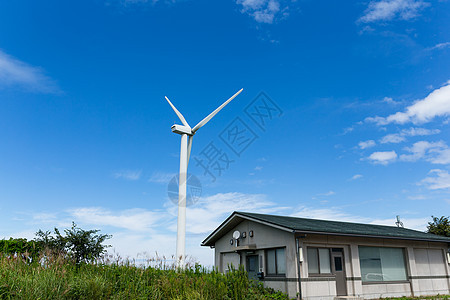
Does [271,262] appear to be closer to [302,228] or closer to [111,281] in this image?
[302,228]

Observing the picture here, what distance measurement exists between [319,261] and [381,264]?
4.34 m

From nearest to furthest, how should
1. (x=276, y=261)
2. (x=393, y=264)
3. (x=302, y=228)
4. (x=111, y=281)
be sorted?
(x=111, y=281) → (x=302, y=228) → (x=276, y=261) → (x=393, y=264)

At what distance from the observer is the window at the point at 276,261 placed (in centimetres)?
1502

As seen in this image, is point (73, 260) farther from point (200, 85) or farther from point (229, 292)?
point (200, 85)

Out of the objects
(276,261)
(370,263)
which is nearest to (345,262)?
(370,263)

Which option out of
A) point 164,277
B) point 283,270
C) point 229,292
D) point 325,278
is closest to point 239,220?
point 283,270

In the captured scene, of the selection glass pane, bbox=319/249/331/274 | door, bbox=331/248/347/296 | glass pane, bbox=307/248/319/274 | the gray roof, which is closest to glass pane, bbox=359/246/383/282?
the gray roof

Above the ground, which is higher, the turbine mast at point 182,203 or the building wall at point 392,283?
the turbine mast at point 182,203

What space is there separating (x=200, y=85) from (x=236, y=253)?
1015cm

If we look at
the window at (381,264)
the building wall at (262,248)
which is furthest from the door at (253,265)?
the window at (381,264)

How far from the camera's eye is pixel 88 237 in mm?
18094

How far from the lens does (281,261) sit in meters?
15.1

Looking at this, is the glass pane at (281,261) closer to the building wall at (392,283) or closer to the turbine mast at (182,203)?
the building wall at (392,283)

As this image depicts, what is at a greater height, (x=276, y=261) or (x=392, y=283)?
(x=276, y=261)
